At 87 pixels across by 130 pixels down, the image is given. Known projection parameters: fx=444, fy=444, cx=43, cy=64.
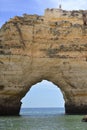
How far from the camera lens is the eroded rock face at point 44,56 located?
4103cm

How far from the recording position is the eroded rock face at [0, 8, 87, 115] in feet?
135

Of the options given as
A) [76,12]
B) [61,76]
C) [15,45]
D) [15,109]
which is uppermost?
[76,12]

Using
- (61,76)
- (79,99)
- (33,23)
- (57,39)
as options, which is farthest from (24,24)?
(79,99)

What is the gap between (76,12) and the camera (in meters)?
44.0

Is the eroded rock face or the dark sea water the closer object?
the dark sea water

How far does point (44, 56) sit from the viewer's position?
138 feet

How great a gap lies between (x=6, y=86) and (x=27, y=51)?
13.1 feet

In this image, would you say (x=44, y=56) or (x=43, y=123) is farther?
(x=44, y=56)

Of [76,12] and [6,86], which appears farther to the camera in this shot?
[76,12]

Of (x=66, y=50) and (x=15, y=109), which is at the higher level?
(x=66, y=50)

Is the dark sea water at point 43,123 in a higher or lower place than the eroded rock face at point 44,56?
lower

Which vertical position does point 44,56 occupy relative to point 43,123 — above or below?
above

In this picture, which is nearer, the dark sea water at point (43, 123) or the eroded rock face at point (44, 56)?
the dark sea water at point (43, 123)

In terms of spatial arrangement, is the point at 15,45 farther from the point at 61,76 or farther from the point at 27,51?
the point at 61,76
